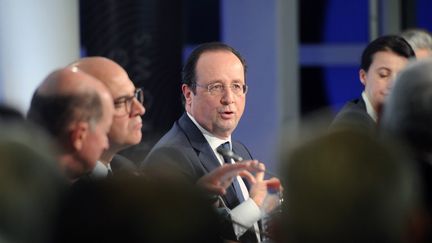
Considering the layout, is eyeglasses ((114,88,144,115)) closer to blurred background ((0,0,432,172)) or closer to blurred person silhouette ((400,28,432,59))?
blurred person silhouette ((400,28,432,59))

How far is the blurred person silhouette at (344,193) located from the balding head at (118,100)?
6.32ft

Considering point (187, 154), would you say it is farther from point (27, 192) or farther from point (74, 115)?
point (27, 192)

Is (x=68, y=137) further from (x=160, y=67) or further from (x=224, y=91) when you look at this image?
(x=160, y=67)

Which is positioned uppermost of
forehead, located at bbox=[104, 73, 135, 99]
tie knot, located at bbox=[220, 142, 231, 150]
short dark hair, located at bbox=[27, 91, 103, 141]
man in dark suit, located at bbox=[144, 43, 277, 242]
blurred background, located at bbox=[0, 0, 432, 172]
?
short dark hair, located at bbox=[27, 91, 103, 141]

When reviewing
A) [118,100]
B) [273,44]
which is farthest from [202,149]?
[273,44]

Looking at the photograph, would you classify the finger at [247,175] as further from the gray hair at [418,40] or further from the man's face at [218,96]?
the gray hair at [418,40]

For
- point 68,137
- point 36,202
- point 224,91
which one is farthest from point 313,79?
point 36,202

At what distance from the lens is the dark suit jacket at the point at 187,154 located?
163 inches

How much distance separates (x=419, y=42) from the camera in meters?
5.42

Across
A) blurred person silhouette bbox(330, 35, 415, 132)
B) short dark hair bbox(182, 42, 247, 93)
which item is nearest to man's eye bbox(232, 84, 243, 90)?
short dark hair bbox(182, 42, 247, 93)

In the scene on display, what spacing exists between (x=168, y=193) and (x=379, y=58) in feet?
11.5

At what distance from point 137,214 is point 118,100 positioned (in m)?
2.05

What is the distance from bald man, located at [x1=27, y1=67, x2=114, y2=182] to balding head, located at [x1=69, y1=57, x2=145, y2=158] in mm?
662

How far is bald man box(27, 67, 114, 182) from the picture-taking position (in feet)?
9.80
